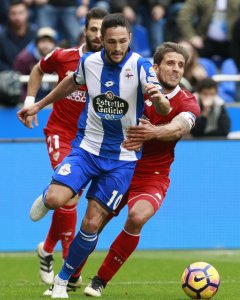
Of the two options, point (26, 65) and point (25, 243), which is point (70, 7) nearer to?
point (26, 65)

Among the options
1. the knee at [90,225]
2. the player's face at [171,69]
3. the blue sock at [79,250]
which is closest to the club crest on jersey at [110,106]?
the player's face at [171,69]

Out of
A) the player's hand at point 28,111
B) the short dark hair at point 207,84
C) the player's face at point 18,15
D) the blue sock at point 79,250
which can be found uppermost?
the player's hand at point 28,111

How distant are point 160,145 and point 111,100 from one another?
783 millimetres

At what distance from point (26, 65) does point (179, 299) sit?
7.47m

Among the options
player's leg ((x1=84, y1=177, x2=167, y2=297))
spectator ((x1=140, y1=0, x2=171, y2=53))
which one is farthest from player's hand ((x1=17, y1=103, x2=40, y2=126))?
spectator ((x1=140, y1=0, x2=171, y2=53))

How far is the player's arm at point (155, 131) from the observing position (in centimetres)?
909

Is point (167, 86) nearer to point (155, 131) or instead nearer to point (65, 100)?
point (155, 131)

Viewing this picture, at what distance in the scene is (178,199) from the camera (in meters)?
13.7

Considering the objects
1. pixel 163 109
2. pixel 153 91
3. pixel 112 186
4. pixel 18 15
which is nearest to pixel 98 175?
pixel 112 186

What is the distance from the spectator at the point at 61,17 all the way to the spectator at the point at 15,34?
2.04 feet

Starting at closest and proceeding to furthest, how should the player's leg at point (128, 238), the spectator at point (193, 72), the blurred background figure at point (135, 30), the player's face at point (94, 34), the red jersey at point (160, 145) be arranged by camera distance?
the player's leg at point (128, 238)
the red jersey at point (160, 145)
the player's face at point (94, 34)
the spectator at point (193, 72)
the blurred background figure at point (135, 30)

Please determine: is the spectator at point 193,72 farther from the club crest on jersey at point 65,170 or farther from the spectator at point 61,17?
the club crest on jersey at point 65,170

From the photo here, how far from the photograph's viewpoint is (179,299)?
9133 mm

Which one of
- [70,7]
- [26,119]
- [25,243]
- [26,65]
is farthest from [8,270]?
[70,7]
